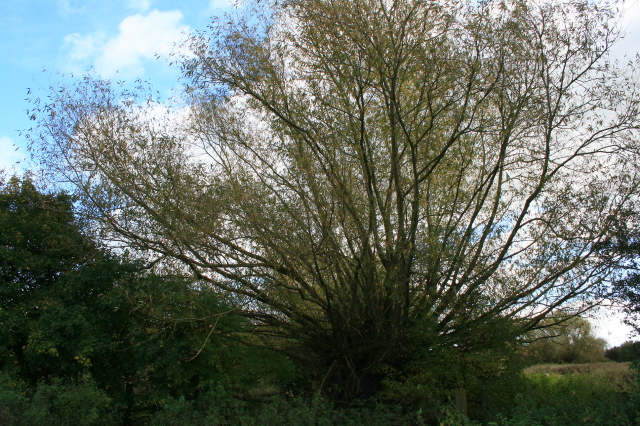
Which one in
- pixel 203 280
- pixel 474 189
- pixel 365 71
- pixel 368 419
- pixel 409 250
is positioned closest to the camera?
pixel 368 419

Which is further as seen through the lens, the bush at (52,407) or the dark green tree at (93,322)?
the dark green tree at (93,322)

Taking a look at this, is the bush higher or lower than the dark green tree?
lower

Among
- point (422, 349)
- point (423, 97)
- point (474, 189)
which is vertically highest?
point (423, 97)

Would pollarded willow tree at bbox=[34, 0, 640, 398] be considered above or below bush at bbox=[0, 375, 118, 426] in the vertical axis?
above

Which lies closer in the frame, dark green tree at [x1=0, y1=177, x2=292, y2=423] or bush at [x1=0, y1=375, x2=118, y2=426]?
bush at [x1=0, y1=375, x2=118, y2=426]

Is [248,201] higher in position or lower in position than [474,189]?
lower

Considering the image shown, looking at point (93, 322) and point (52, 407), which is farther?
point (93, 322)

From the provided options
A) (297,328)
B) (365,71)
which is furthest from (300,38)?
(297,328)

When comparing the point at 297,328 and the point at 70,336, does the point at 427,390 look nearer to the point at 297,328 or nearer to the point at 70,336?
the point at 297,328

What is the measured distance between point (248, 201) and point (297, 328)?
149 inches

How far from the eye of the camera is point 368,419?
7941 mm

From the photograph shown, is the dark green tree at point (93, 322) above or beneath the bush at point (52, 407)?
above

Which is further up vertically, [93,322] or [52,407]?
[93,322]

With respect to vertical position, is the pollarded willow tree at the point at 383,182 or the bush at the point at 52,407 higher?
the pollarded willow tree at the point at 383,182
